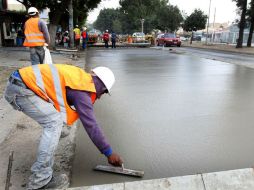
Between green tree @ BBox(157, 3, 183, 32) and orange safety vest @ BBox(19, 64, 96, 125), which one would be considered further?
green tree @ BBox(157, 3, 183, 32)

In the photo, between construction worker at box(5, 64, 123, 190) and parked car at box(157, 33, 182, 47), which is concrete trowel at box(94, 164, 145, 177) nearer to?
construction worker at box(5, 64, 123, 190)

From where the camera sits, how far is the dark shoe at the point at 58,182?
2.94m

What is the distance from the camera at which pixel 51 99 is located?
9.57ft

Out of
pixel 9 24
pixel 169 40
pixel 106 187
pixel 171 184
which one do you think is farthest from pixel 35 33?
pixel 169 40

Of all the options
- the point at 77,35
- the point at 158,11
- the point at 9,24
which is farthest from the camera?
the point at 158,11

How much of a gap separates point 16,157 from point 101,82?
1.48m

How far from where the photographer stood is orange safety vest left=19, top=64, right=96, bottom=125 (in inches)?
110

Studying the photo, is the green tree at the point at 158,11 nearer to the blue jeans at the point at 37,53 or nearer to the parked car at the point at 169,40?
the parked car at the point at 169,40

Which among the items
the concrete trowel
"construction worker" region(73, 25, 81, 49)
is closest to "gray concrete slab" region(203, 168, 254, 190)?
the concrete trowel

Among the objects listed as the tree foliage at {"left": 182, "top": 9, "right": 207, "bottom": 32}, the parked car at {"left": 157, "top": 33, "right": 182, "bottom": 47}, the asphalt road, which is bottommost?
the asphalt road

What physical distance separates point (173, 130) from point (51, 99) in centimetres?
239

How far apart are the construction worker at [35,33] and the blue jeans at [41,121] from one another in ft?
14.4

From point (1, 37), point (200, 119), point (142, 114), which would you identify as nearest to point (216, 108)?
point (200, 119)

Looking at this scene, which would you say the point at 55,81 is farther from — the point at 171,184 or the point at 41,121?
the point at 171,184
